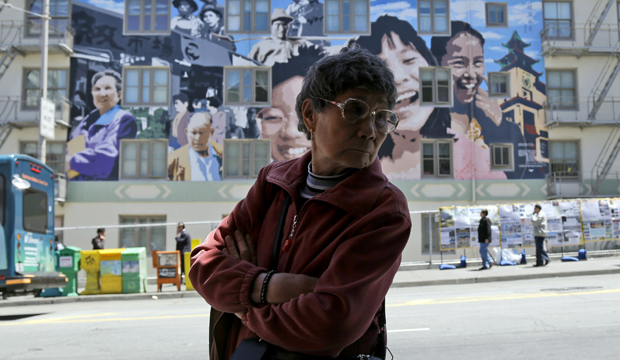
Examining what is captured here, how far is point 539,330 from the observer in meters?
7.55

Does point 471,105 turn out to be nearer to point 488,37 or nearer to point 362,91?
point 488,37

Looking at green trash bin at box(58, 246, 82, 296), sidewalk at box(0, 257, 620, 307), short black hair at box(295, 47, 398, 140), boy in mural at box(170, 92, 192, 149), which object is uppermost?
boy in mural at box(170, 92, 192, 149)

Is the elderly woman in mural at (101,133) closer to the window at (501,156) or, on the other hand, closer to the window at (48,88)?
the window at (48,88)

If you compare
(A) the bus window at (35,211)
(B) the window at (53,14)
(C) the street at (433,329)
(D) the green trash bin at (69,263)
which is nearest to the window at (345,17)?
(B) the window at (53,14)

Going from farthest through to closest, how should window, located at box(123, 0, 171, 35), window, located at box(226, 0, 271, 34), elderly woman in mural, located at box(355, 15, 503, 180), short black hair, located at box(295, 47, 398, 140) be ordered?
window, located at box(226, 0, 271, 34), window, located at box(123, 0, 171, 35), elderly woman in mural, located at box(355, 15, 503, 180), short black hair, located at box(295, 47, 398, 140)

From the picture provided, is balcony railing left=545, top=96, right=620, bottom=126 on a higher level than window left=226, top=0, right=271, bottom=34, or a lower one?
lower

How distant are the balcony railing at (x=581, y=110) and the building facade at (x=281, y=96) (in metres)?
0.08

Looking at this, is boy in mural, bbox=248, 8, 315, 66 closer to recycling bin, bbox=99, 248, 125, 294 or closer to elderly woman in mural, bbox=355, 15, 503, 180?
elderly woman in mural, bbox=355, 15, 503, 180

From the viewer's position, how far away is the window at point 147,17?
2522cm

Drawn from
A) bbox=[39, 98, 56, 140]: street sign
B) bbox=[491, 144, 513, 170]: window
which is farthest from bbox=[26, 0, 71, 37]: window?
bbox=[491, 144, 513, 170]: window

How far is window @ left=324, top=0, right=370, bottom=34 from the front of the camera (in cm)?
2575

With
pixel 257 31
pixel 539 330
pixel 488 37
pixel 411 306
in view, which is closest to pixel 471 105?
pixel 488 37

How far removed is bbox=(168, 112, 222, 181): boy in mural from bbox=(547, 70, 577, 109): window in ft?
50.6

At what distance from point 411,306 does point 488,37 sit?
1898 centimetres
